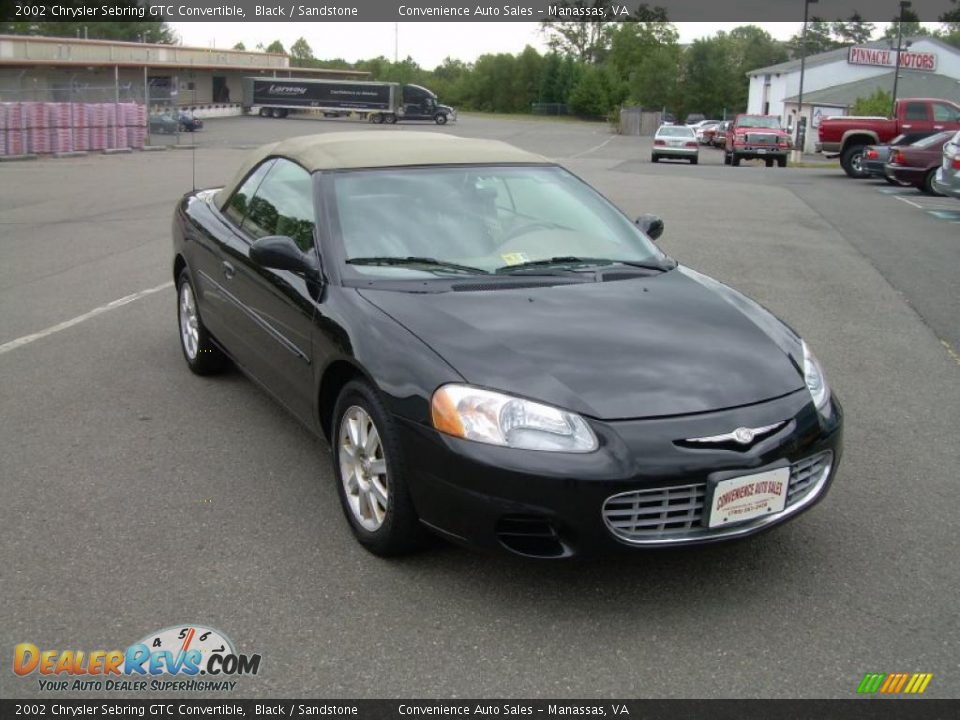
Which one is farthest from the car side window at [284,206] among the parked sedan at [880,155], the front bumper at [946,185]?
the parked sedan at [880,155]

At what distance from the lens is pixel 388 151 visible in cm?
500

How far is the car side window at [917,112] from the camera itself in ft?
91.1

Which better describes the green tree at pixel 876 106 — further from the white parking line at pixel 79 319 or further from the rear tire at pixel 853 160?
the white parking line at pixel 79 319

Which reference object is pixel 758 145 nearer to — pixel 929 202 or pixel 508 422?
pixel 929 202

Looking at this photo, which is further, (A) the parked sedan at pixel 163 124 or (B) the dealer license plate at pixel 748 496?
(A) the parked sedan at pixel 163 124

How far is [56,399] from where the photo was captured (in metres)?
5.73

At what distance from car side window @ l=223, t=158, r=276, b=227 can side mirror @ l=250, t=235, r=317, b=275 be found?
3.93 feet

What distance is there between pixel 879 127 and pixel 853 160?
1.05m

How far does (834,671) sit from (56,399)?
14.4 ft

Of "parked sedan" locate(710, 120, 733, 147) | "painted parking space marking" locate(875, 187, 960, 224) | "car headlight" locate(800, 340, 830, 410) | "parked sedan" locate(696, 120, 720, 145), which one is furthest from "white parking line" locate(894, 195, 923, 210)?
"parked sedan" locate(696, 120, 720, 145)

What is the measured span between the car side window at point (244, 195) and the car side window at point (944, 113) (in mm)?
26328

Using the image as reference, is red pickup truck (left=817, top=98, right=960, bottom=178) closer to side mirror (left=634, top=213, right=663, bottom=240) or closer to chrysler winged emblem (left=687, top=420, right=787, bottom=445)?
side mirror (left=634, top=213, right=663, bottom=240)

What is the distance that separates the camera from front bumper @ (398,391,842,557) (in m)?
3.19

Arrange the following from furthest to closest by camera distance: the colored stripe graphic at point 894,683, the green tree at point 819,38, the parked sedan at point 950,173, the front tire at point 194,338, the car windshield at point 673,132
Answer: the green tree at point 819,38
the car windshield at point 673,132
the parked sedan at point 950,173
the front tire at point 194,338
the colored stripe graphic at point 894,683
